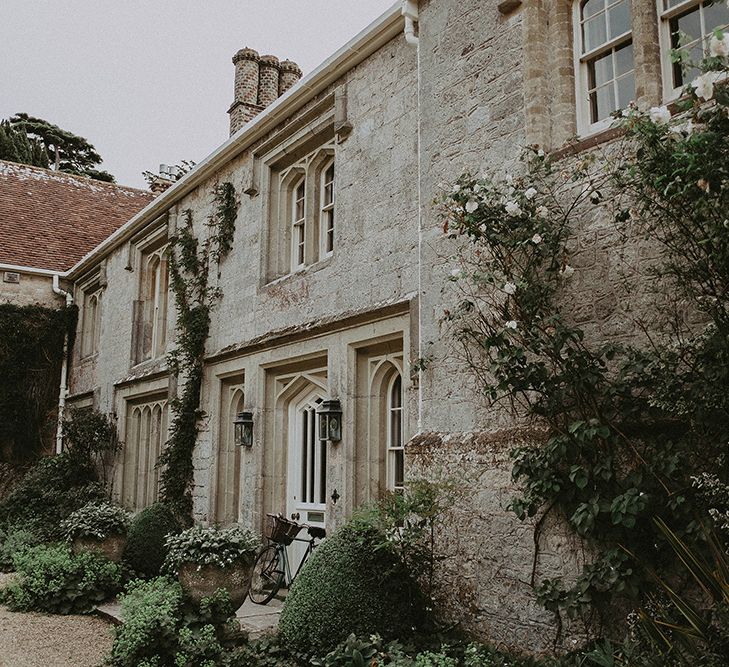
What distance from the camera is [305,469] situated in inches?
363

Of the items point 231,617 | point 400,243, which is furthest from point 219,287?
point 231,617

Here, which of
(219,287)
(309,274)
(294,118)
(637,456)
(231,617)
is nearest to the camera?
(637,456)

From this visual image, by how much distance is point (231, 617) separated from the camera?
21.8ft

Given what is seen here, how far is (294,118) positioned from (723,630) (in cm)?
764

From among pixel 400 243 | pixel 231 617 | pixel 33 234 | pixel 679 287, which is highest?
pixel 33 234

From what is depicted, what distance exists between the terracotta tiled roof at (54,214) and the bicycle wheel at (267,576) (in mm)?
11009

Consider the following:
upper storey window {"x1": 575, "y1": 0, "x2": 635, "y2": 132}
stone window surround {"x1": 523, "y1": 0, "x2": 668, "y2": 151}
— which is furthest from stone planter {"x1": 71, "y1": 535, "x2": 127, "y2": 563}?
upper storey window {"x1": 575, "y1": 0, "x2": 635, "y2": 132}

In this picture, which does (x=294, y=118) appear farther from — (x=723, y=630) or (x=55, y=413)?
(x=55, y=413)

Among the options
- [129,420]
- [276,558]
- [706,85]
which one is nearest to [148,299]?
[129,420]

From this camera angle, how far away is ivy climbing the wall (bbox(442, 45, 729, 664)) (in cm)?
419

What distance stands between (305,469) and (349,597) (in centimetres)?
366

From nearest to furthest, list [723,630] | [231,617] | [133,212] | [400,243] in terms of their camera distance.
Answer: [723,630], [231,617], [400,243], [133,212]

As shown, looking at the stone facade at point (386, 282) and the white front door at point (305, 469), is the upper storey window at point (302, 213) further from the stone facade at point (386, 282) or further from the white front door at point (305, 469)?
the white front door at point (305, 469)

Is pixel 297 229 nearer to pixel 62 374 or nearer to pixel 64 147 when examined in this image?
pixel 62 374
